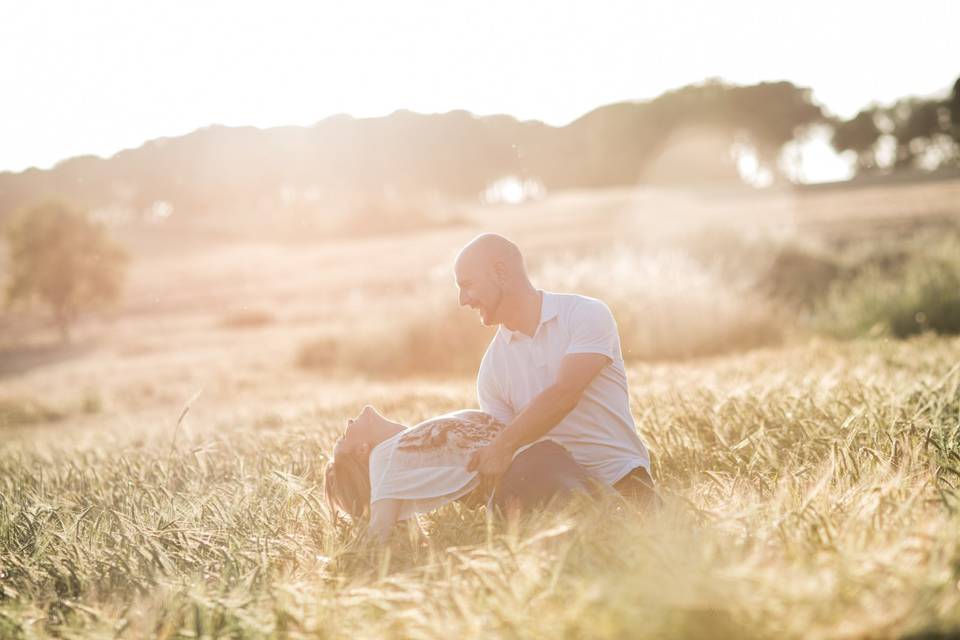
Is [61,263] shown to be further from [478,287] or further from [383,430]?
[478,287]

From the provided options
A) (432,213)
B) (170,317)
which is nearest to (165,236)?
(432,213)

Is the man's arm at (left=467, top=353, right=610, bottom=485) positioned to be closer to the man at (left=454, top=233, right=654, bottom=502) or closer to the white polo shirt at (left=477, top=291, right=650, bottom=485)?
the man at (left=454, top=233, right=654, bottom=502)

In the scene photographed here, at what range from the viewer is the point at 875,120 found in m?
81.9

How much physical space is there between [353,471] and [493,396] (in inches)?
28.6

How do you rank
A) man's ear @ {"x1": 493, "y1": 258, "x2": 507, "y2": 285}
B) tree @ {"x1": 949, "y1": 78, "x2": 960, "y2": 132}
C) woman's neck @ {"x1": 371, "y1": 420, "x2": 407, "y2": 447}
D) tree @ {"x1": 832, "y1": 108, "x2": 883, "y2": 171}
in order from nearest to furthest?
man's ear @ {"x1": 493, "y1": 258, "x2": 507, "y2": 285} < woman's neck @ {"x1": 371, "y1": 420, "x2": 407, "y2": 447} < tree @ {"x1": 949, "y1": 78, "x2": 960, "y2": 132} < tree @ {"x1": 832, "y1": 108, "x2": 883, "y2": 171}

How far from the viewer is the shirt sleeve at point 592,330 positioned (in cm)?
362

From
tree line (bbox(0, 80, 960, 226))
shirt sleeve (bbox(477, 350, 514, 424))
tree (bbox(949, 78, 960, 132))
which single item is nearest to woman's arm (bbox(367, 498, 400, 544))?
shirt sleeve (bbox(477, 350, 514, 424))

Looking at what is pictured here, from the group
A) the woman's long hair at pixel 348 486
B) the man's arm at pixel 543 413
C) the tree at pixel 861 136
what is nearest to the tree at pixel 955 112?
the tree at pixel 861 136

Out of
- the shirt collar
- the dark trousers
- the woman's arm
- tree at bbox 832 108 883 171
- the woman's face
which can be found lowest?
the woman's arm

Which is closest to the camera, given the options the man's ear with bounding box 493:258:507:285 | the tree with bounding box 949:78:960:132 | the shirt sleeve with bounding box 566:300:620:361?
the shirt sleeve with bounding box 566:300:620:361

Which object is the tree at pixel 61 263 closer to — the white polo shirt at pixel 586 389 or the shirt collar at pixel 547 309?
the white polo shirt at pixel 586 389

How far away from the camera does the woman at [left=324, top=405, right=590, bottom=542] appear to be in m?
3.55

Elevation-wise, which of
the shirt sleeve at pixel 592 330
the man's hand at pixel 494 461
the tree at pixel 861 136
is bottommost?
the man's hand at pixel 494 461

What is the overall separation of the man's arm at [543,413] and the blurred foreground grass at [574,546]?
266 millimetres
